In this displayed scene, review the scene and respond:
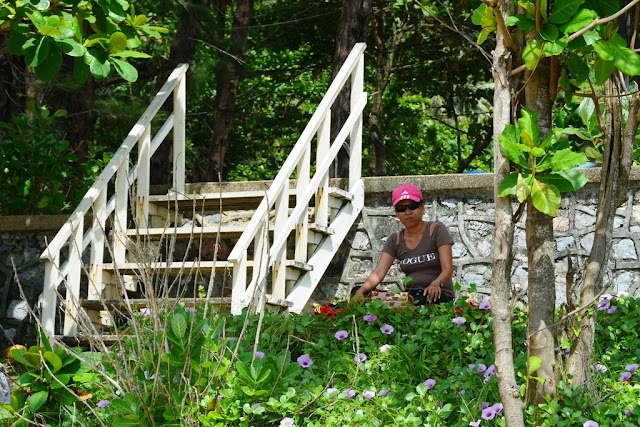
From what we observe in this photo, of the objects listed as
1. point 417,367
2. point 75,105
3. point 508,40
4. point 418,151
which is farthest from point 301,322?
point 418,151

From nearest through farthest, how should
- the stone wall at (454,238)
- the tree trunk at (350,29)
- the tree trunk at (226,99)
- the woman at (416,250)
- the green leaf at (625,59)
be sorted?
the green leaf at (625,59) → the woman at (416,250) → the stone wall at (454,238) → the tree trunk at (350,29) → the tree trunk at (226,99)

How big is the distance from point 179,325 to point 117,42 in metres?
1.77

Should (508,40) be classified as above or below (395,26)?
below

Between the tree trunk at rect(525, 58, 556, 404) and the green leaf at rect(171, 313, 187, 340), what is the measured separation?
1179 millimetres

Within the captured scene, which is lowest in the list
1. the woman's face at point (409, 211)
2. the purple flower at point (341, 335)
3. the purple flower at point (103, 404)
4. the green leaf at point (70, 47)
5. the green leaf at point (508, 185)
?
the purple flower at point (103, 404)

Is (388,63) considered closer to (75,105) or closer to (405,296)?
(75,105)

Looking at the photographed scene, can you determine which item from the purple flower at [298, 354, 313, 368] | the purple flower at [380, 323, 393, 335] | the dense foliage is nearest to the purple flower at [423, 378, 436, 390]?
the dense foliage

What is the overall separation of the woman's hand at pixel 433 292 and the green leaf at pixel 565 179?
229 centimetres

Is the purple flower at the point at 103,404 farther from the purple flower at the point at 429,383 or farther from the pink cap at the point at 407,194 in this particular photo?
the pink cap at the point at 407,194

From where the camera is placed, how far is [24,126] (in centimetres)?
621

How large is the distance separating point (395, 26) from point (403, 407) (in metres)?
8.00

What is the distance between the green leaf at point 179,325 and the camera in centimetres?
316

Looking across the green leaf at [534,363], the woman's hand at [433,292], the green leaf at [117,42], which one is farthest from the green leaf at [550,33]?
the woman's hand at [433,292]

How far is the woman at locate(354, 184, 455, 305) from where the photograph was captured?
5.22 m
